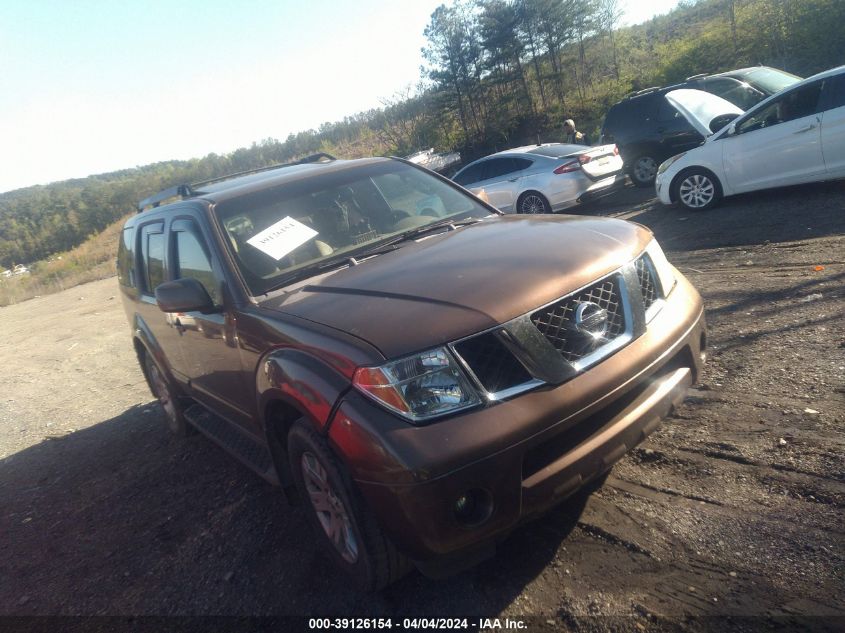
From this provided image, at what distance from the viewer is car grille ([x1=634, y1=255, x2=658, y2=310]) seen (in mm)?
2895

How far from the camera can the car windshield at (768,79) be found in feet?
36.5

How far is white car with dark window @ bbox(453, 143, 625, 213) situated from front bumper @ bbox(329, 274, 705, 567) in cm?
793

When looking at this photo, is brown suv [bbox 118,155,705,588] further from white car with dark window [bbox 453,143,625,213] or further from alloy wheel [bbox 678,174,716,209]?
white car with dark window [bbox 453,143,625,213]

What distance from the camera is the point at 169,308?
3365 millimetres

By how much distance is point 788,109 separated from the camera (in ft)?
25.5

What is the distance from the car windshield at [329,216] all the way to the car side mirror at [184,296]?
0.25 metres

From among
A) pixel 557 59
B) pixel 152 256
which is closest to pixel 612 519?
pixel 152 256

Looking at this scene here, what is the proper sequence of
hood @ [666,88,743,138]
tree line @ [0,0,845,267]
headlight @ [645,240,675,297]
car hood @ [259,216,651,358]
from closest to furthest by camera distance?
car hood @ [259,216,651,358]
headlight @ [645,240,675,297]
hood @ [666,88,743,138]
tree line @ [0,0,845,267]

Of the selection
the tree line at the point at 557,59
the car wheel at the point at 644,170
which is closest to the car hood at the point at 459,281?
the car wheel at the point at 644,170

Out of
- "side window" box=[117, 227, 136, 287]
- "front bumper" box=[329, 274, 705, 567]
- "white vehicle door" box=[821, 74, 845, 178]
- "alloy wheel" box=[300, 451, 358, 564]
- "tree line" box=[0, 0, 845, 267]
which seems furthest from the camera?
"tree line" box=[0, 0, 845, 267]

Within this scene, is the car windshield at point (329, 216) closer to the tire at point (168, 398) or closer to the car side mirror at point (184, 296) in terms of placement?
the car side mirror at point (184, 296)

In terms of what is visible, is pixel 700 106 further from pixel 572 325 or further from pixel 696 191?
pixel 572 325

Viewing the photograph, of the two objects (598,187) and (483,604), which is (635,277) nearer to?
(483,604)

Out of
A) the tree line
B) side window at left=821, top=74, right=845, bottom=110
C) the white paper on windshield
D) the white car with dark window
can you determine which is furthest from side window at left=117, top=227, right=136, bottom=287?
the tree line
